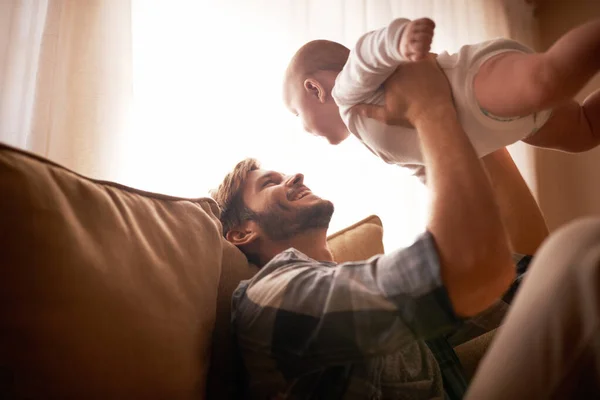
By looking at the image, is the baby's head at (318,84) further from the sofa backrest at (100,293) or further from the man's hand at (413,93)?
the sofa backrest at (100,293)

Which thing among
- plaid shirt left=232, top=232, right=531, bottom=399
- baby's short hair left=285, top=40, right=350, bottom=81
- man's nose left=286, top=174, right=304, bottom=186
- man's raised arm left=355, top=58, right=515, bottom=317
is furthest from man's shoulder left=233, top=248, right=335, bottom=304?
baby's short hair left=285, top=40, right=350, bottom=81

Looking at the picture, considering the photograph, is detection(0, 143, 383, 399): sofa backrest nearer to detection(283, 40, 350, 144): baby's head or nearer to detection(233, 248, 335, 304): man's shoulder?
detection(233, 248, 335, 304): man's shoulder

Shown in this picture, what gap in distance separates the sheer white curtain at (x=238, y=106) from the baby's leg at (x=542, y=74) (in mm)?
921

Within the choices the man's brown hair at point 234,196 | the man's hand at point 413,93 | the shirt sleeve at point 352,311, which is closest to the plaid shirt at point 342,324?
the shirt sleeve at point 352,311

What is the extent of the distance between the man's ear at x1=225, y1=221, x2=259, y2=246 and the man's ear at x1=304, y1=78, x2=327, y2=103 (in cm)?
36

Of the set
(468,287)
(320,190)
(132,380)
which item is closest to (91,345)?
(132,380)

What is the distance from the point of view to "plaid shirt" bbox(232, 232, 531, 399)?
2.12ft

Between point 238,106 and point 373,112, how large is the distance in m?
0.80

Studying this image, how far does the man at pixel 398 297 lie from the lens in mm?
640

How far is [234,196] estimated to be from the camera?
4.16 ft

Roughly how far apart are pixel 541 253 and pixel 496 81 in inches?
16.8

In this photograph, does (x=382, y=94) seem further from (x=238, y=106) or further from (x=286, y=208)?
(x=238, y=106)

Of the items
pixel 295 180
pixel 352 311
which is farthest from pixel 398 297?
pixel 295 180

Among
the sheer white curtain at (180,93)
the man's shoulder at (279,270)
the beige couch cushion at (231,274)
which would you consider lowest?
the beige couch cushion at (231,274)
